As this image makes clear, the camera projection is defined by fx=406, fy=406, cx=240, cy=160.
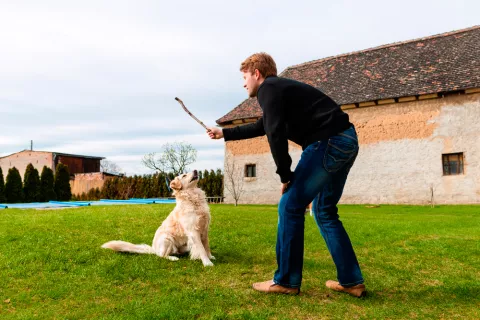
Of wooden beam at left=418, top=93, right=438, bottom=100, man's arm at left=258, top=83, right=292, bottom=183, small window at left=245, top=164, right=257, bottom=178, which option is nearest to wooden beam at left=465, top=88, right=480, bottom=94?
wooden beam at left=418, top=93, right=438, bottom=100

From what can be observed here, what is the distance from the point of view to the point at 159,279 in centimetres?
446

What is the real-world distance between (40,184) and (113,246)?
26.5 meters

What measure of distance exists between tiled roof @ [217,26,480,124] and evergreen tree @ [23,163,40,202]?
13.9m

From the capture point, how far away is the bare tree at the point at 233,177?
2600 centimetres

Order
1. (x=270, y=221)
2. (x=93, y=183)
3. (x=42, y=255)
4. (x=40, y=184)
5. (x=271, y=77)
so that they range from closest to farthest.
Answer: (x=271, y=77) < (x=42, y=255) < (x=270, y=221) < (x=40, y=184) < (x=93, y=183)

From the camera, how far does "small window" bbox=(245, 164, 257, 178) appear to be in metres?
25.8

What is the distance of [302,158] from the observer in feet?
11.9

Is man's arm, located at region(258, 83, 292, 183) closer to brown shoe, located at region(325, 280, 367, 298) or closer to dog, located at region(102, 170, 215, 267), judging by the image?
brown shoe, located at region(325, 280, 367, 298)

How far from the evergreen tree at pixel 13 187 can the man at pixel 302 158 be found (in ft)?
91.7

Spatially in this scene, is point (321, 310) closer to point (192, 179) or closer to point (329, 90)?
point (192, 179)

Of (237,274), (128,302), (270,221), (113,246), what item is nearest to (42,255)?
(113,246)

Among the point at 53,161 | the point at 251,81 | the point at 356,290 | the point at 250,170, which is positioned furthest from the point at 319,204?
the point at 53,161

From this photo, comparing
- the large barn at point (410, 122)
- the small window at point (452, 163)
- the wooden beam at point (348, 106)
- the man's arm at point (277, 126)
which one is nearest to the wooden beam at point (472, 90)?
the large barn at point (410, 122)

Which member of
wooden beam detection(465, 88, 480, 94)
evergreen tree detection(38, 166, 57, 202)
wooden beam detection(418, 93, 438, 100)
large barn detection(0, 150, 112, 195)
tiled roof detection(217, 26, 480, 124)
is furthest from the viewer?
large barn detection(0, 150, 112, 195)
